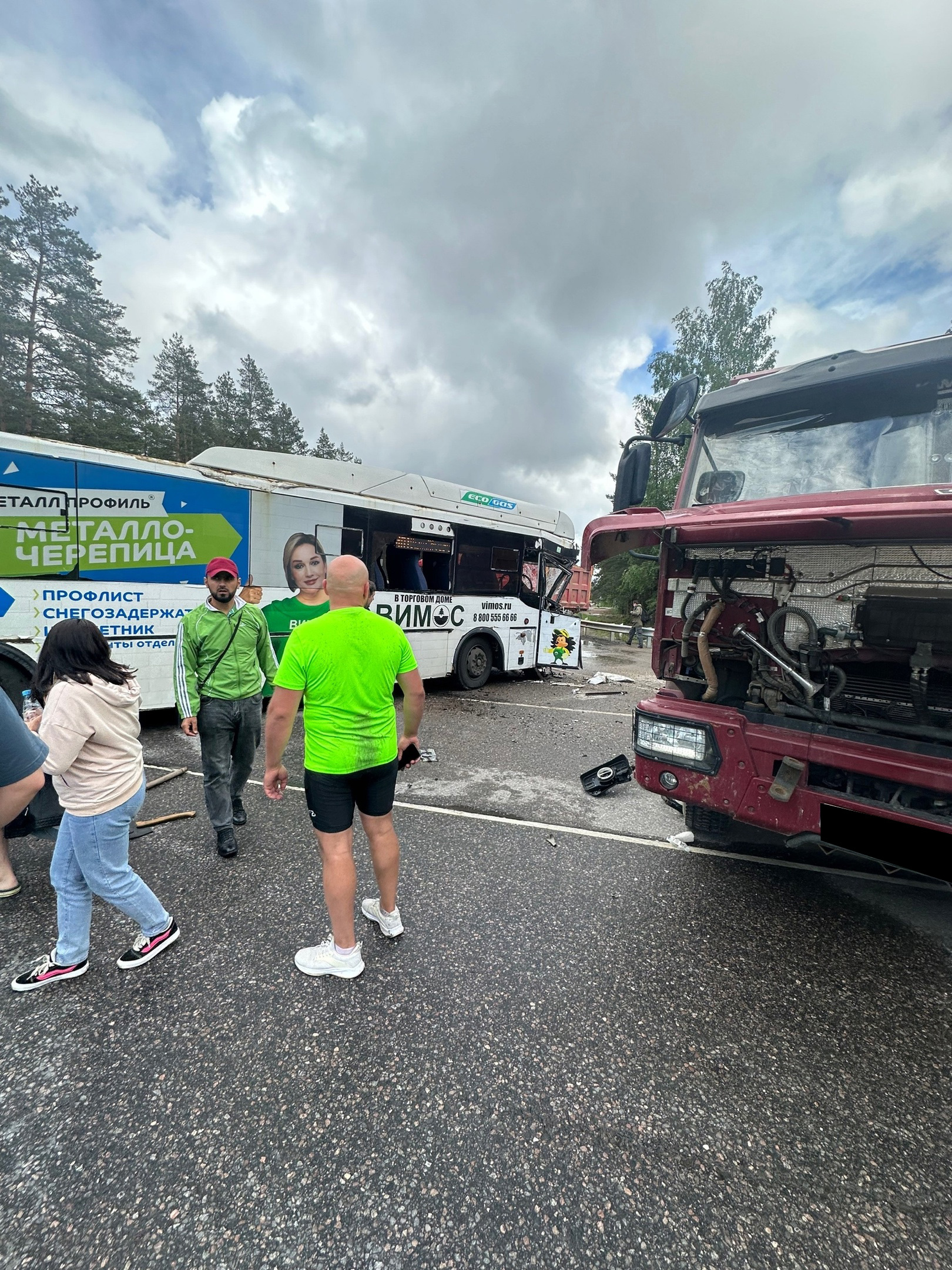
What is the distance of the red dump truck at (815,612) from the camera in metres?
2.34

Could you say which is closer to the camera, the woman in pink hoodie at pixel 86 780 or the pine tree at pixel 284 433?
the woman in pink hoodie at pixel 86 780

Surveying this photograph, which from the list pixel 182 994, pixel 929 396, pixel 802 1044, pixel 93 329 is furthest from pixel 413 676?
pixel 93 329

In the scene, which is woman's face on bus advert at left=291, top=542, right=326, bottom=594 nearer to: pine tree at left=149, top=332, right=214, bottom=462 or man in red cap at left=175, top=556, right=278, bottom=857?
man in red cap at left=175, top=556, right=278, bottom=857

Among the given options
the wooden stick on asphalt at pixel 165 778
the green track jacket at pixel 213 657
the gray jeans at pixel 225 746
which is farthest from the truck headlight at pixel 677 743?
the wooden stick on asphalt at pixel 165 778

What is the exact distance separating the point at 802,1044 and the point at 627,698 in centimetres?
745

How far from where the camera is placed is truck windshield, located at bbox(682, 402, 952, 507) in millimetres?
2904

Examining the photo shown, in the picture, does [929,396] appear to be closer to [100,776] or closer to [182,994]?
[100,776]

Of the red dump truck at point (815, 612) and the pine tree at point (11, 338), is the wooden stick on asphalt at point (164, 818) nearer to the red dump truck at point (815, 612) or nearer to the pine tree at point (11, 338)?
the red dump truck at point (815, 612)

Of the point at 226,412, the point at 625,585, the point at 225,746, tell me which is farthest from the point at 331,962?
the point at 226,412

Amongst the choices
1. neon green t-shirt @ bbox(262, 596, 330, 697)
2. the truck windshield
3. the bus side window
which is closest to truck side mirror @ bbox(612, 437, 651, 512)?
the truck windshield

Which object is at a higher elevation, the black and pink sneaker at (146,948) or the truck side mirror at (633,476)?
the truck side mirror at (633,476)

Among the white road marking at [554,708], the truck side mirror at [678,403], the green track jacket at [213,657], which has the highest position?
the truck side mirror at [678,403]

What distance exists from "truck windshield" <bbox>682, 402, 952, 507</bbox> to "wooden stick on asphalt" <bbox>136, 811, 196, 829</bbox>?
14.0 ft

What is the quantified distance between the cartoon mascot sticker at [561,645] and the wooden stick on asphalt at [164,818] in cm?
769
